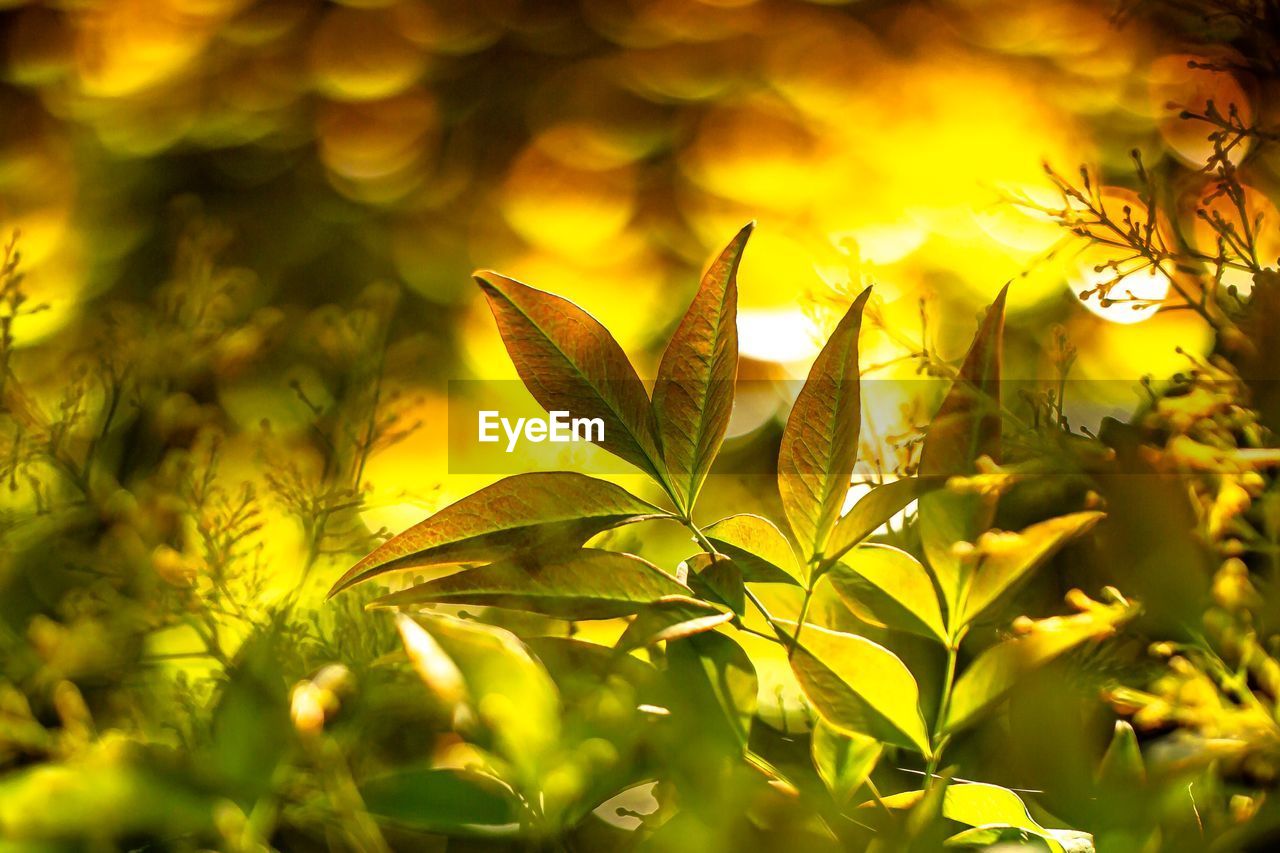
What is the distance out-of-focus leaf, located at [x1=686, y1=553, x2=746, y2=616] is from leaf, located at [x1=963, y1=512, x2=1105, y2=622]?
46 millimetres

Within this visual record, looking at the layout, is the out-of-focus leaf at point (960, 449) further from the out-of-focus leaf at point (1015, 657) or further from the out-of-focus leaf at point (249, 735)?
the out-of-focus leaf at point (249, 735)

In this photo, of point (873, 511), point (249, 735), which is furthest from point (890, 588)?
point (249, 735)

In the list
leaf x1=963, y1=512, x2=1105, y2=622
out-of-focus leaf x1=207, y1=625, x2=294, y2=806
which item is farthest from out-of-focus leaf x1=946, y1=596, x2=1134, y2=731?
out-of-focus leaf x1=207, y1=625, x2=294, y2=806

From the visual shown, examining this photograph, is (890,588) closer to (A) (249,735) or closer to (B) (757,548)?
(B) (757,548)

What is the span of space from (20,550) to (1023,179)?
415mm

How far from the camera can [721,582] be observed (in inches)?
6.7


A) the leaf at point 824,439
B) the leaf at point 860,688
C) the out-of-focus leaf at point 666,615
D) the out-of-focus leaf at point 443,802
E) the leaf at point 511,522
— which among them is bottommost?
the out-of-focus leaf at point 443,802

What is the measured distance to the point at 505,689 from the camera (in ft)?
0.54

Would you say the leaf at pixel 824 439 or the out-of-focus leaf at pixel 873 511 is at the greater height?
the leaf at pixel 824 439

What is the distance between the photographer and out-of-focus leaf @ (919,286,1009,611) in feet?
0.57

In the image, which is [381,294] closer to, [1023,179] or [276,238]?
[276,238]

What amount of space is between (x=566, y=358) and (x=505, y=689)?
0.20 feet

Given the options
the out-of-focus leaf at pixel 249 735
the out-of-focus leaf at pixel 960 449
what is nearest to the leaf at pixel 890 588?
the out-of-focus leaf at pixel 960 449

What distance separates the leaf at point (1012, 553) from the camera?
169mm
